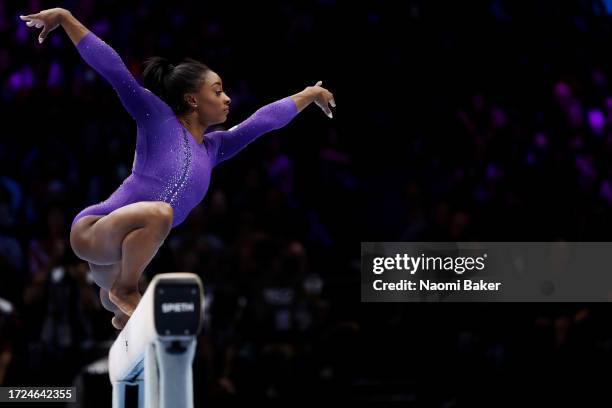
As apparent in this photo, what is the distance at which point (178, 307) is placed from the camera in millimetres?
2488

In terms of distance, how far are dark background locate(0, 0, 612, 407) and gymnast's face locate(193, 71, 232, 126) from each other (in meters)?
2.34

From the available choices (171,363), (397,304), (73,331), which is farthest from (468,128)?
(171,363)

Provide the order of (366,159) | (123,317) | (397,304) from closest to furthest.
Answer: (123,317) → (397,304) → (366,159)

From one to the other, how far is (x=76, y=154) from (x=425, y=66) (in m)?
2.94

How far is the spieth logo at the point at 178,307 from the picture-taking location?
8.15 feet

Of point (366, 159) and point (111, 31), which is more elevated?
point (111, 31)

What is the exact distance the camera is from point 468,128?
756 cm

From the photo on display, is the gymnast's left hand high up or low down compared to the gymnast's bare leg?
up

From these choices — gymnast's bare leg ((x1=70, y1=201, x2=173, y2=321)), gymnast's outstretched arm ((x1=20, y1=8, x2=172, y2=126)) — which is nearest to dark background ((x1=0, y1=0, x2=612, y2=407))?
gymnast's bare leg ((x1=70, y1=201, x2=173, y2=321))

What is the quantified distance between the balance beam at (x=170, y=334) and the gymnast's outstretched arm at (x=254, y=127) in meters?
1.33

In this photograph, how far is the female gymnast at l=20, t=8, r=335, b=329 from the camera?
328 cm

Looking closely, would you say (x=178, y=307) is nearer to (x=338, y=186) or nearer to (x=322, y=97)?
(x=322, y=97)

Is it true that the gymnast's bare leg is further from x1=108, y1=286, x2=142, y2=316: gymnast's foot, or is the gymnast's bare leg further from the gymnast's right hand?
the gymnast's right hand

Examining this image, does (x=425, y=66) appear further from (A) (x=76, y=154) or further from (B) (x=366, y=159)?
(A) (x=76, y=154)
